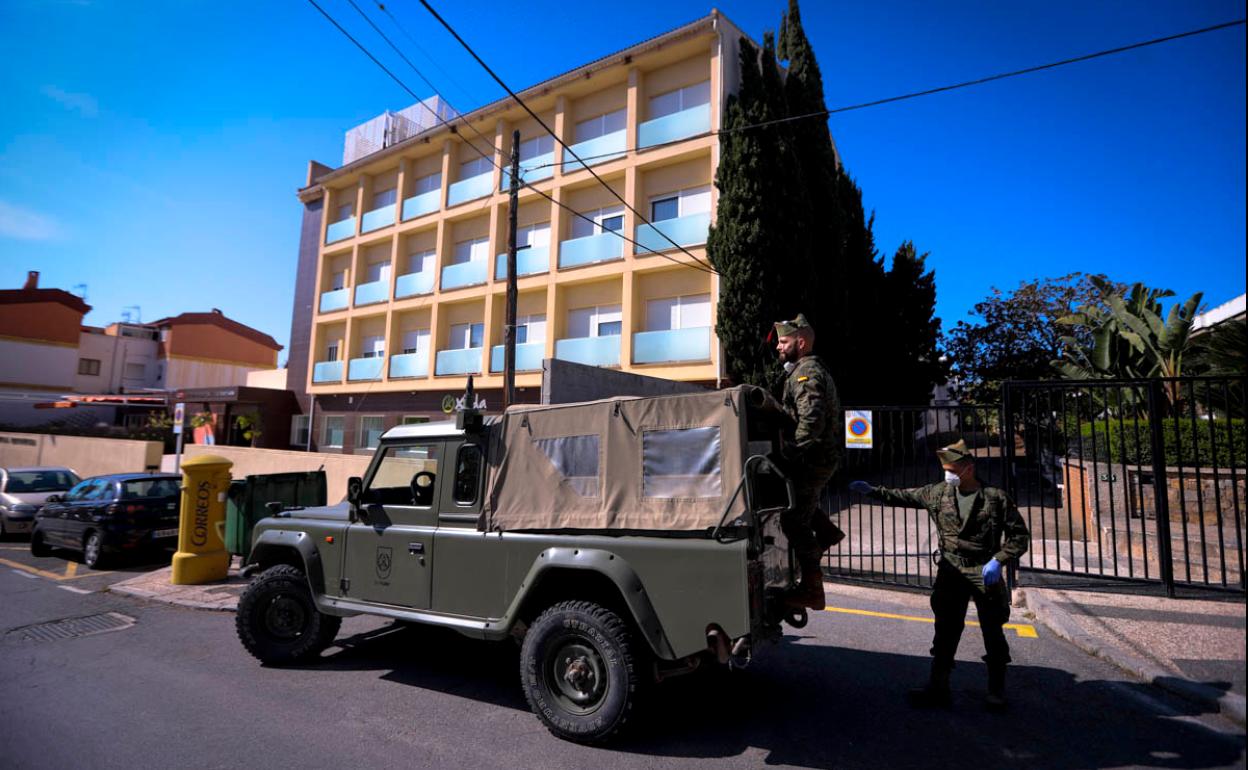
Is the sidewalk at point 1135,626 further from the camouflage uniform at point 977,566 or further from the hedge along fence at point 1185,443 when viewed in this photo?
the hedge along fence at point 1185,443

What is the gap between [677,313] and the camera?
57.4 feet

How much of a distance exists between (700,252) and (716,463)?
13436mm

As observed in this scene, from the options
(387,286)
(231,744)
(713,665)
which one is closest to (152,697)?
(231,744)

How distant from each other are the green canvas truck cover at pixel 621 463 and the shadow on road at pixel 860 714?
4.33 feet

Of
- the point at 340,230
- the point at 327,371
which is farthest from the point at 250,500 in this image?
the point at 340,230

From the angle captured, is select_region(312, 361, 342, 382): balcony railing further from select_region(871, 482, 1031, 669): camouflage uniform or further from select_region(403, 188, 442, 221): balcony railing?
select_region(871, 482, 1031, 669): camouflage uniform

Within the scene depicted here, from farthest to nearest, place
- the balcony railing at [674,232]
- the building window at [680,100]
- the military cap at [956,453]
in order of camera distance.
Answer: the building window at [680,100] < the balcony railing at [674,232] < the military cap at [956,453]

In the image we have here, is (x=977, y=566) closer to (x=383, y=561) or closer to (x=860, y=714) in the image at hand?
(x=860, y=714)

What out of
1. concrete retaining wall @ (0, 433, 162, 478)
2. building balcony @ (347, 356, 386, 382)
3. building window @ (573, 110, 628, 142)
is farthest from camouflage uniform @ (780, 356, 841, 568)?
building balcony @ (347, 356, 386, 382)

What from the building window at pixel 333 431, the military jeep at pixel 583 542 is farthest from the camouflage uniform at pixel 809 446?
the building window at pixel 333 431

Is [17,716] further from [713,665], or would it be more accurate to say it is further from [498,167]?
[498,167]

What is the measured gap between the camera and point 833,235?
17.0 meters

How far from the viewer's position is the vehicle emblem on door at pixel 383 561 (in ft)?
15.4

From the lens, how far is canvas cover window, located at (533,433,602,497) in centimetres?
411
